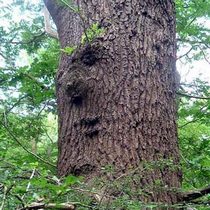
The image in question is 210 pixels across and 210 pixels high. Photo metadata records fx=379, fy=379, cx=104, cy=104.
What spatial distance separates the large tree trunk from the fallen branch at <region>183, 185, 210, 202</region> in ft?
0.20

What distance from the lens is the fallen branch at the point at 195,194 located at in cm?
184

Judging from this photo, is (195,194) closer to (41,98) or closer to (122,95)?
(122,95)

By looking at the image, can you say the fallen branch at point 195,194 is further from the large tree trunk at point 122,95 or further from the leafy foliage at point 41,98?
the leafy foliage at point 41,98

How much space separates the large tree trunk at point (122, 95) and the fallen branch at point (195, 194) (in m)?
0.06

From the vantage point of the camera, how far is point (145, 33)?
7.37ft

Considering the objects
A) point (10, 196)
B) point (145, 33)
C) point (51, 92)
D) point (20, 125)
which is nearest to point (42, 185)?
point (10, 196)

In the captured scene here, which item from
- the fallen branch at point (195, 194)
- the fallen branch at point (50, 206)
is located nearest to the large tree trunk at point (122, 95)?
the fallen branch at point (195, 194)

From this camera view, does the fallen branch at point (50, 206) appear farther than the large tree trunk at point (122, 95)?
No

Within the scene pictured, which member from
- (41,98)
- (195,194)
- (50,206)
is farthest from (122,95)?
(41,98)

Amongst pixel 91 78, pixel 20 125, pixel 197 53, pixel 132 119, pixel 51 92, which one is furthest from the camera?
pixel 197 53

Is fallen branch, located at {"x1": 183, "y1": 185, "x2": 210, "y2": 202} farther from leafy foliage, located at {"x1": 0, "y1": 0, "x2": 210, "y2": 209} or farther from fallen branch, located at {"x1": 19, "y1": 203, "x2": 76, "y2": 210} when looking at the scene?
fallen branch, located at {"x1": 19, "y1": 203, "x2": 76, "y2": 210}

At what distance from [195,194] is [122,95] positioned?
63cm

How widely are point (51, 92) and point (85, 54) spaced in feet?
4.04

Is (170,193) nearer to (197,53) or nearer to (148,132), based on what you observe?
(148,132)
